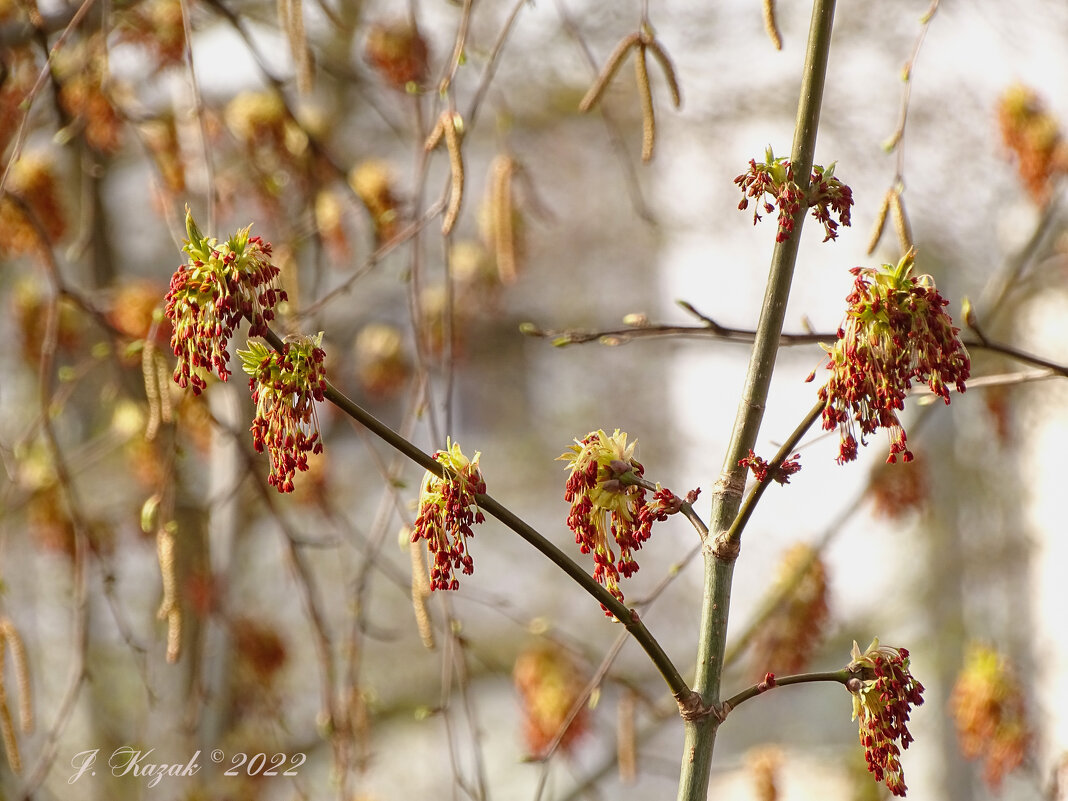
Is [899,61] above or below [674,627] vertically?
above

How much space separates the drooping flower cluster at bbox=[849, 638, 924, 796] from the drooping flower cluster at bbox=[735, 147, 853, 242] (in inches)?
11.7

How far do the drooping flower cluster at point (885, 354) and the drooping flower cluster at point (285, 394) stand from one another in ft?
1.09

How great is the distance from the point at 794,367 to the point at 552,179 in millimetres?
1645

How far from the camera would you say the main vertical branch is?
2.48 feet

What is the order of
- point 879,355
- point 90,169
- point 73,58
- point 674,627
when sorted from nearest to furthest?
point 879,355
point 90,169
point 73,58
point 674,627

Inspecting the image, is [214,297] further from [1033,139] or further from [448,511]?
[1033,139]

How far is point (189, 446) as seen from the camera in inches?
157

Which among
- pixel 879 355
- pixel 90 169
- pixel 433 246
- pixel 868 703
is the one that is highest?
pixel 433 246

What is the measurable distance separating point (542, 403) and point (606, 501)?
4.55 m

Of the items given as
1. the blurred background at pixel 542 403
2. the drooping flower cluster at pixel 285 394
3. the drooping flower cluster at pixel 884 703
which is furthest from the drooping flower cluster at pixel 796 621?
the drooping flower cluster at pixel 285 394

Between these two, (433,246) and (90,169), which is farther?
(433,246)

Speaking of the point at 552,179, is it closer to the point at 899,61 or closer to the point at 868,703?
the point at 899,61

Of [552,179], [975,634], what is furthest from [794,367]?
[552,179]

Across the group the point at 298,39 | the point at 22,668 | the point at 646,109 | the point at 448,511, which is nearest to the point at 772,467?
the point at 448,511
